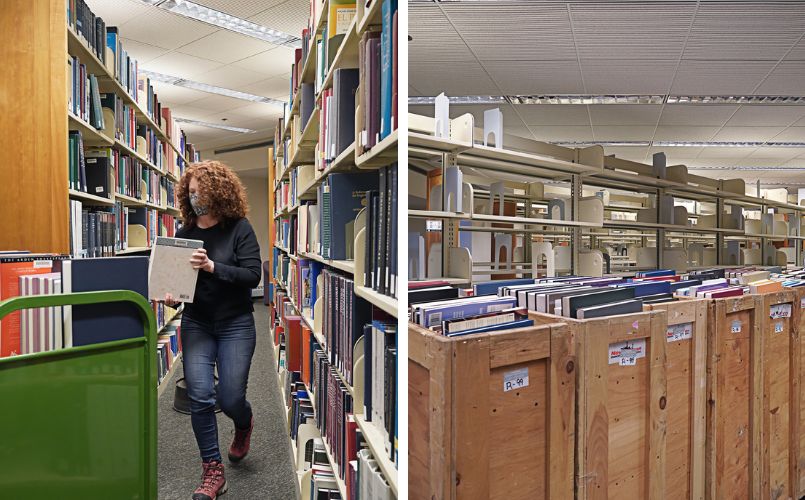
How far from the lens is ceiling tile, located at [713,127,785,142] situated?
23.1ft

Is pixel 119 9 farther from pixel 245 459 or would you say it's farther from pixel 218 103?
pixel 245 459

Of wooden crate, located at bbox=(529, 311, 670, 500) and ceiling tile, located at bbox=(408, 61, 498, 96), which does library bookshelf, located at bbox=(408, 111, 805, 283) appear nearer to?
ceiling tile, located at bbox=(408, 61, 498, 96)

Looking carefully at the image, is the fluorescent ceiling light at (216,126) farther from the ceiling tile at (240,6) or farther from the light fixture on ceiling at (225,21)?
the ceiling tile at (240,6)

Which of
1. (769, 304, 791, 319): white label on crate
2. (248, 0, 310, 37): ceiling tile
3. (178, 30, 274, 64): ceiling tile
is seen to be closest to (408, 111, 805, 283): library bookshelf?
(769, 304, 791, 319): white label on crate

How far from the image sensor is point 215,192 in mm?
2217

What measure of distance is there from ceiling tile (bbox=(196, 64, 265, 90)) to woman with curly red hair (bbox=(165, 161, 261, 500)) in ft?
13.2

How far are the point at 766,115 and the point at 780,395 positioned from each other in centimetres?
577

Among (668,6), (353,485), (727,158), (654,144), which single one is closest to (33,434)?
(353,485)

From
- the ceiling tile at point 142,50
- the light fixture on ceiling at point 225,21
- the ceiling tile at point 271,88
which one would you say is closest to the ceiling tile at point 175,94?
the ceiling tile at point 271,88

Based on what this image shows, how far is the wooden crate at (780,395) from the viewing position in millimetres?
2002

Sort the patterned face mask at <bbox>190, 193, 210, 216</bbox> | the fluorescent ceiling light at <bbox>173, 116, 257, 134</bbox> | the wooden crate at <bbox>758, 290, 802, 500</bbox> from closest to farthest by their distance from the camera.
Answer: the wooden crate at <bbox>758, 290, 802, 500</bbox> < the patterned face mask at <bbox>190, 193, 210, 216</bbox> < the fluorescent ceiling light at <bbox>173, 116, 257, 134</bbox>

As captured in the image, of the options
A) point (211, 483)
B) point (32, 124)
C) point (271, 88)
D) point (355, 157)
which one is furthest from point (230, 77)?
point (355, 157)

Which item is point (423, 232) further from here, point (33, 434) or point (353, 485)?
point (33, 434)

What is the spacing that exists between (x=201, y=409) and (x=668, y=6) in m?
4.10
